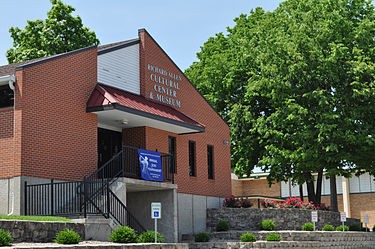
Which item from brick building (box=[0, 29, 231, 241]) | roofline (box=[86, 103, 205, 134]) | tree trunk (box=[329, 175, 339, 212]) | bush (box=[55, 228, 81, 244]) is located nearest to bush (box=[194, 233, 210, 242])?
brick building (box=[0, 29, 231, 241])

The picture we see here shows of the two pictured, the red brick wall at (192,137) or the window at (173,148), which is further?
the window at (173,148)

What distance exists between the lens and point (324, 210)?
34.3 m

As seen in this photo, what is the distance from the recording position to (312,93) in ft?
109

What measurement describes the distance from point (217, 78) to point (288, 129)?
8019mm

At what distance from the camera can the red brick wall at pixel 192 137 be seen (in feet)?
95.8

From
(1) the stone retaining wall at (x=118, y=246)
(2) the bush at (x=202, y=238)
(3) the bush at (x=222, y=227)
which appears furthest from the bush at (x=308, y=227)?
(1) the stone retaining wall at (x=118, y=246)

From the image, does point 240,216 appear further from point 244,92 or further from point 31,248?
point 31,248

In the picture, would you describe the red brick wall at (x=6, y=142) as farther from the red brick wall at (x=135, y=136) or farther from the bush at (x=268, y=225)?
the bush at (x=268, y=225)

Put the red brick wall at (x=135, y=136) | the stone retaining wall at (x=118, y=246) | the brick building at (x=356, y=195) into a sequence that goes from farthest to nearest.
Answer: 1. the brick building at (x=356, y=195)
2. the red brick wall at (x=135, y=136)
3. the stone retaining wall at (x=118, y=246)

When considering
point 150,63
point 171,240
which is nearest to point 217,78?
point 150,63

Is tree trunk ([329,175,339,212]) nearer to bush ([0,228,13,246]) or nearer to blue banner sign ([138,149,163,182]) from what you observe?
blue banner sign ([138,149,163,182])

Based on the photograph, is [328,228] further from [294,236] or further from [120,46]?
[120,46]

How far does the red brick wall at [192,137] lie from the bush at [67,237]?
35.0 feet

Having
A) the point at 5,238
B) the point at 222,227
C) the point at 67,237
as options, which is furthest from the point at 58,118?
the point at 222,227
